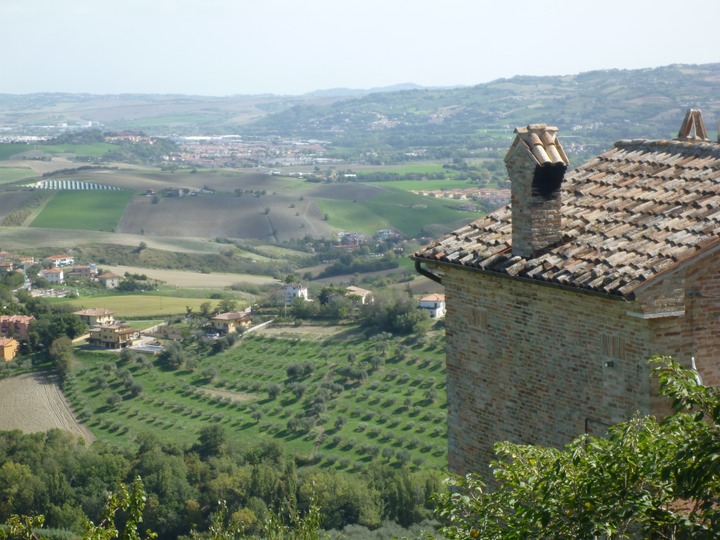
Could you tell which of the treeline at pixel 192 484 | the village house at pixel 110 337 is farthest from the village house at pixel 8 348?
the treeline at pixel 192 484

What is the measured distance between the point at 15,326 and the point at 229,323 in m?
13.9

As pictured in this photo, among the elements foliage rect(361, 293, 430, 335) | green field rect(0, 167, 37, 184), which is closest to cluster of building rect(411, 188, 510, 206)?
foliage rect(361, 293, 430, 335)

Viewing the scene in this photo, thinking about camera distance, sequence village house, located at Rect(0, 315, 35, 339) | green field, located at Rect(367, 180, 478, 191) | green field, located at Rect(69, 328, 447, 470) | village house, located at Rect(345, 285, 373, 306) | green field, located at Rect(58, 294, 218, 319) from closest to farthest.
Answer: green field, located at Rect(69, 328, 447, 470), village house, located at Rect(0, 315, 35, 339), village house, located at Rect(345, 285, 373, 306), green field, located at Rect(58, 294, 218, 319), green field, located at Rect(367, 180, 478, 191)

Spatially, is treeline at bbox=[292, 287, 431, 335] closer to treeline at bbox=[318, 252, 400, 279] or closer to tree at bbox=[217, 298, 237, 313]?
tree at bbox=[217, 298, 237, 313]

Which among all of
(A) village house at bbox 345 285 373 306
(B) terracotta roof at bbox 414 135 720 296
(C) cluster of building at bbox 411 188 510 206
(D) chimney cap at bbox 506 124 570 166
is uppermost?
(D) chimney cap at bbox 506 124 570 166

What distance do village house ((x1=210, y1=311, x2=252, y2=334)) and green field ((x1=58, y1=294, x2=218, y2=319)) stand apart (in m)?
6.89

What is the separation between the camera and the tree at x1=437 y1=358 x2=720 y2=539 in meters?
4.69

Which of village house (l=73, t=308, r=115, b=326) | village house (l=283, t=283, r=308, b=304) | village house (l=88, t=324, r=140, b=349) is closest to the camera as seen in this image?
village house (l=88, t=324, r=140, b=349)

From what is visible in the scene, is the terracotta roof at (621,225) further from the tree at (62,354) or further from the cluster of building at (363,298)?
the tree at (62,354)

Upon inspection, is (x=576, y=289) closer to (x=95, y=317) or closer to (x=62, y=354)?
(x=62, y=354)

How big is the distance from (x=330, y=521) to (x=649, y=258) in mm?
33133

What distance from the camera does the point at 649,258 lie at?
666 centimetres

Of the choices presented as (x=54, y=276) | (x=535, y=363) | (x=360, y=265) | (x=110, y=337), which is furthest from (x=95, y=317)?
(x=535, y=363)

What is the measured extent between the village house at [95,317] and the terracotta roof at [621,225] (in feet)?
204
